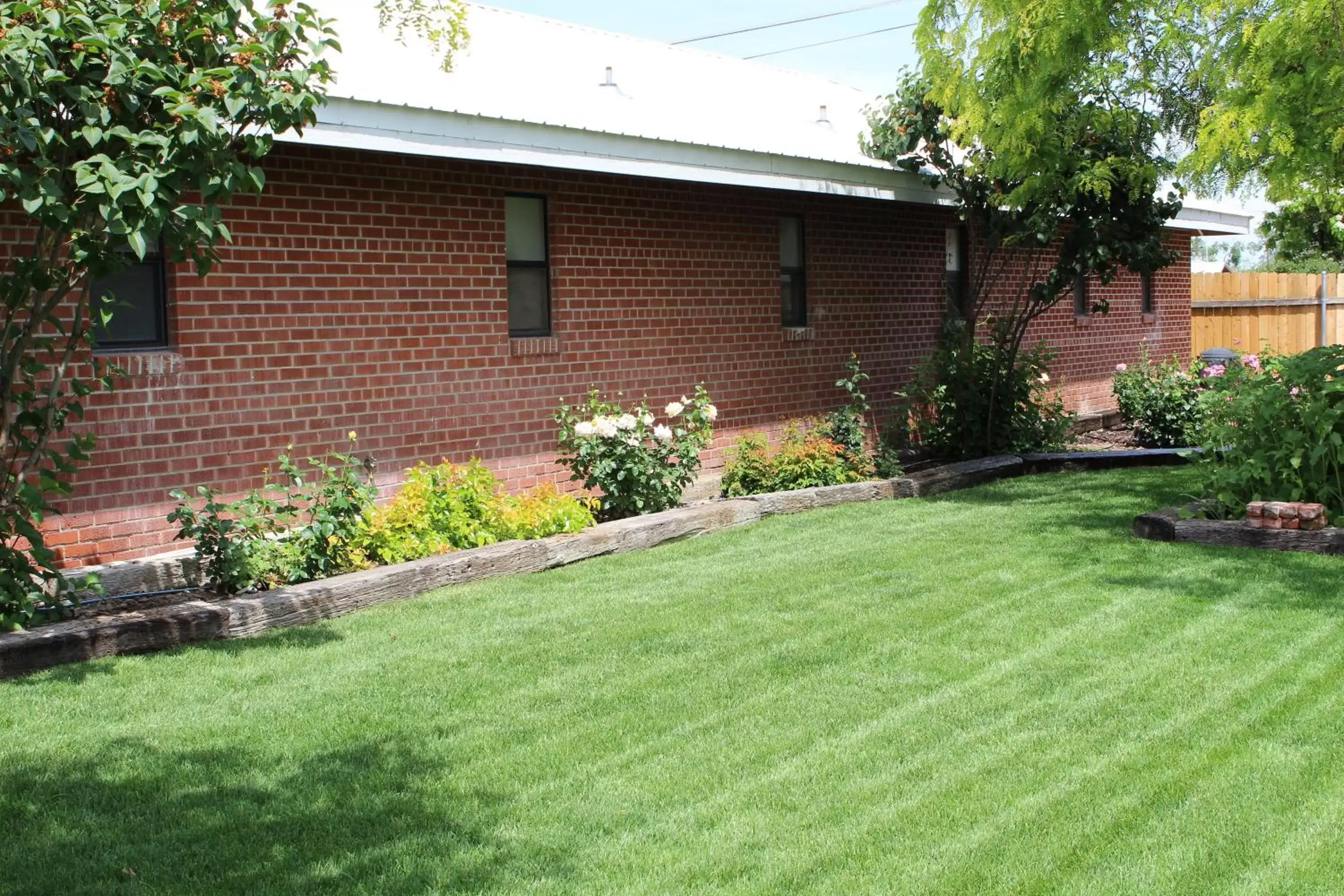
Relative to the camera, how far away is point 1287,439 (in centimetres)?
962

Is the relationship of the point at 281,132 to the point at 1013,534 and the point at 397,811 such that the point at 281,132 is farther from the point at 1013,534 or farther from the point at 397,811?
the point at 1013,534

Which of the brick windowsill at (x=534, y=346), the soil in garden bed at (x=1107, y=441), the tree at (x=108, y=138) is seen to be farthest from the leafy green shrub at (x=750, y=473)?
the tree at (x=108, y=138)

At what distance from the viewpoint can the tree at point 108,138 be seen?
5918 mm

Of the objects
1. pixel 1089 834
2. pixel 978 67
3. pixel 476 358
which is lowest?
pixel 1089 834

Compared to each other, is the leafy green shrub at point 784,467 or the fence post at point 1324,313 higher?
the fence post at point 1324,313

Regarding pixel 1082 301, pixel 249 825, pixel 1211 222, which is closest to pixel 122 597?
pixel 249 825

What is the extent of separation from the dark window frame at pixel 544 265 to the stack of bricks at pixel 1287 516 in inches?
221

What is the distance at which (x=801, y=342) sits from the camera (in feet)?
47.6

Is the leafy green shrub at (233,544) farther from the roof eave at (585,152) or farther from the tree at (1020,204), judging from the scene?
the tree at (1020,204)

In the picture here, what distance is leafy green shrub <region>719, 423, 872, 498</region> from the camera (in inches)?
483

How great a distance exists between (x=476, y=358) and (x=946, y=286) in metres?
7.62

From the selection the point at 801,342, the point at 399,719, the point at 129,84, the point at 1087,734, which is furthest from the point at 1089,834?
the point at 801,342

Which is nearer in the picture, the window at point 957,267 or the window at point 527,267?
the window at point 527,267

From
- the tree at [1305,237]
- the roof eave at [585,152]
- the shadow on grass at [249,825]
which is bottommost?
the shadow on grass at [249,825]
